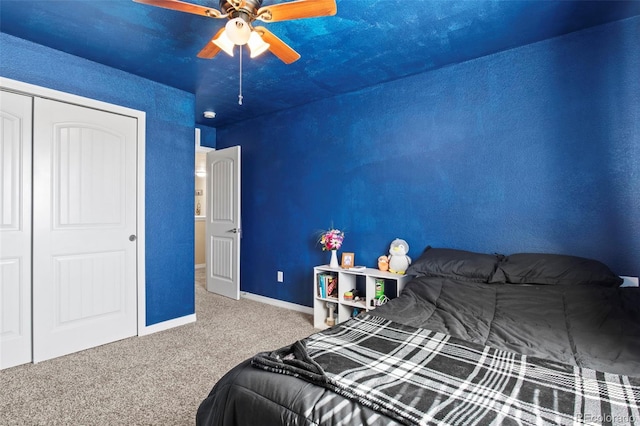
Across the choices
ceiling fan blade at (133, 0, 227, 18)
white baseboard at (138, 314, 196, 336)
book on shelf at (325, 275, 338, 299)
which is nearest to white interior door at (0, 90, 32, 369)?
white baseboard at (138, 314, 196, 336)

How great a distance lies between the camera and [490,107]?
2801 mm

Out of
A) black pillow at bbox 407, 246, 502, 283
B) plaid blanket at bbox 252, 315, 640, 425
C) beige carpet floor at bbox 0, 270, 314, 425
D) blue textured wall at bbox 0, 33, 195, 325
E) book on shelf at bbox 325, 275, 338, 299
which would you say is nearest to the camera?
plaid blanket at bbox 252, 315, 640, 425

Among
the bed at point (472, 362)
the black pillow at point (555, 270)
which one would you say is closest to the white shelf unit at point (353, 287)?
the bed at point (472, 362)

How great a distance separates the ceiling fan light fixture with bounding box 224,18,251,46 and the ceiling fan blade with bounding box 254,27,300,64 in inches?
5.5

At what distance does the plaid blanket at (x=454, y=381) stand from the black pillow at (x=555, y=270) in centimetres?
98

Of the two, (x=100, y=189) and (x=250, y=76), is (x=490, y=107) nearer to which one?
(x=250, y=76)

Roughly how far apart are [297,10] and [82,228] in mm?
2548

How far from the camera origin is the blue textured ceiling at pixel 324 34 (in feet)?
7.02

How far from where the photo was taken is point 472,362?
1389 millimetres

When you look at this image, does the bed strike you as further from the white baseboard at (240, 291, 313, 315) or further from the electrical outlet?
the white baseboard at (240, 291, 313, 315)

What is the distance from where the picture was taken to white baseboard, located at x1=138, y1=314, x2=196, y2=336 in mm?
3215

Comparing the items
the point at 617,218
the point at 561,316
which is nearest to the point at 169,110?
the point at 561,316

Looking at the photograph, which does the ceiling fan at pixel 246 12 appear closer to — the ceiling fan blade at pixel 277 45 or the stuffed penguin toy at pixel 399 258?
the ceiling fan blade at pixel 277 45

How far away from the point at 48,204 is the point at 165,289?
1290 millimetres
